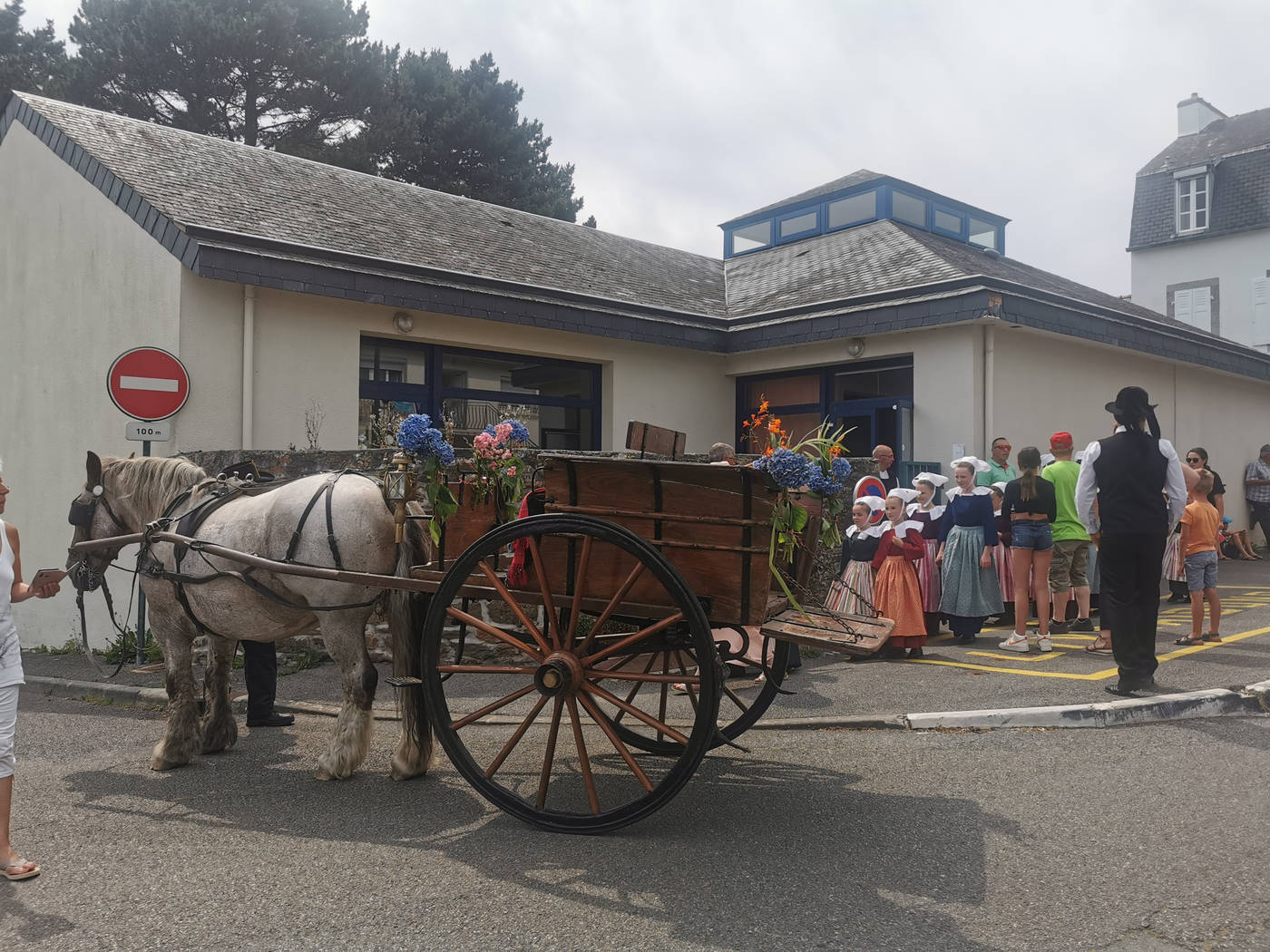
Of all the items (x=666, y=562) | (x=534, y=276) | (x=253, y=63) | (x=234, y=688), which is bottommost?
(x=234, y=688)

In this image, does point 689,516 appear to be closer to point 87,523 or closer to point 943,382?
point 87,523

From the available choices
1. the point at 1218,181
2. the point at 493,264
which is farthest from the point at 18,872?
the point at 1218,181

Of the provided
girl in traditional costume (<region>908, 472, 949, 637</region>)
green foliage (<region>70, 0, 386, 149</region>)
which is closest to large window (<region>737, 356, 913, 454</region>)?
girl in traditional costume (<region>908, 472, 949, 637</region>)

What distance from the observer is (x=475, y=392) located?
1273 cm

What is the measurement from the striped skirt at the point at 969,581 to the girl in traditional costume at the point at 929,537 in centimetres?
15

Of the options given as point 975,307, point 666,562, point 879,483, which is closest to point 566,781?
point 666,562

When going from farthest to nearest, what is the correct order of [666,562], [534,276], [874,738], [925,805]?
[534,276] < [874,738] < [925,805] < [666,562]

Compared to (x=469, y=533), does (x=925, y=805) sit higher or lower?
lower

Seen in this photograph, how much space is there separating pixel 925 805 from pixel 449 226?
12.2 meters

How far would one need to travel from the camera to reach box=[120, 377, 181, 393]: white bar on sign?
8.09 m

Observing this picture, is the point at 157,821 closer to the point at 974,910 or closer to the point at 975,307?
the point at 974,910

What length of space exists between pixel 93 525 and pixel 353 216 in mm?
8298

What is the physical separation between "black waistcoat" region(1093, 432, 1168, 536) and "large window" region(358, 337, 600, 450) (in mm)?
6105

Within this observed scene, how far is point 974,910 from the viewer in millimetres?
3207
